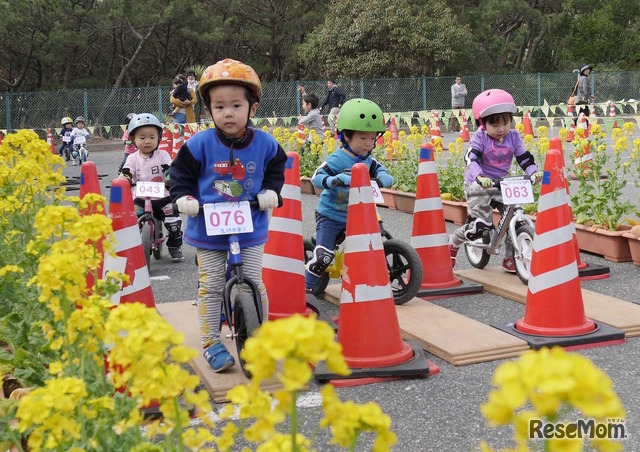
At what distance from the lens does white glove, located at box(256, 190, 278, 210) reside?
449cm

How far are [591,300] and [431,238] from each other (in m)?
1.23

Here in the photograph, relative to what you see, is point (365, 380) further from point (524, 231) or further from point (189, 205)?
point (524, 231)

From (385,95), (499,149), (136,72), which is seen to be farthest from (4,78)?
(499,149)

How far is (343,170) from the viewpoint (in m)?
5.76

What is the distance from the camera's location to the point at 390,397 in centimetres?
418

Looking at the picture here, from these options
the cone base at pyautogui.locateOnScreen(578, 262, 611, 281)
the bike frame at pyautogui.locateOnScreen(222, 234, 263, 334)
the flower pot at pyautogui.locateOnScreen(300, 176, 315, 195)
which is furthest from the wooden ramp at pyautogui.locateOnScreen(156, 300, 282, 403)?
the flower pot at pyautogui.locateOnScreen(300, 176, 315, 195)

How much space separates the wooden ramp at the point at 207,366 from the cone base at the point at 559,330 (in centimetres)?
159

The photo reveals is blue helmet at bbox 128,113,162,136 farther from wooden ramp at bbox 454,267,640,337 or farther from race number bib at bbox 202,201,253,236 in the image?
race number bib at bbox 202,201,253,236

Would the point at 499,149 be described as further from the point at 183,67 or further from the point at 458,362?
the point at 183,67

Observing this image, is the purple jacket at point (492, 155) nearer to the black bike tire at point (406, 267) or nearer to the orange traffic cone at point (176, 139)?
the black bike tire at point (406, 267)

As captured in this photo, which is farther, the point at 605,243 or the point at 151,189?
the point at 151,189

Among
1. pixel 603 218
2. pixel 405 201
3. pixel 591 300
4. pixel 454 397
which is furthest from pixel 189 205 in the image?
pixel 405 201

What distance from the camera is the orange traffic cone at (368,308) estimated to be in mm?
4461

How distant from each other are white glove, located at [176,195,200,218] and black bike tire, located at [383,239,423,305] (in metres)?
1.73
